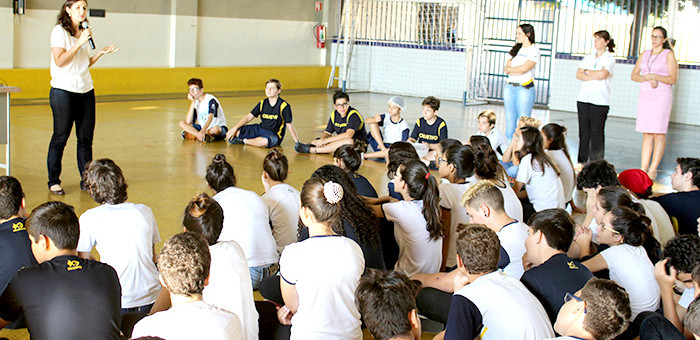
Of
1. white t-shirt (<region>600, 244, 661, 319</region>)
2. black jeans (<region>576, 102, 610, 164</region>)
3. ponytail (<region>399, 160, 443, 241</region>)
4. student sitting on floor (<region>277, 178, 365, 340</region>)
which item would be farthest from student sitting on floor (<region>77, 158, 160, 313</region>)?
black jeans (<region>576, 102, 610, 164</region>)

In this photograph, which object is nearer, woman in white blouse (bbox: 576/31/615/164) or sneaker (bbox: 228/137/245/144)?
woman in white blouse (bbox: 576/31/615/164)

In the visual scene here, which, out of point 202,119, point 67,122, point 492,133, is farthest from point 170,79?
point 492,133

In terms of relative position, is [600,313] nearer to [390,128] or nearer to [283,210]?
[283,210]

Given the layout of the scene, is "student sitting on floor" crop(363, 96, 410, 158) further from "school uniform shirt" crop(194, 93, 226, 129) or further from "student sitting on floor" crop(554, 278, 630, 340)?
"student sitting on floor" crop(554, 278, 630, 340)

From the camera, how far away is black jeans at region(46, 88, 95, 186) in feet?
17.3

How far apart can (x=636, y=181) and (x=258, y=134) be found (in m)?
4.43

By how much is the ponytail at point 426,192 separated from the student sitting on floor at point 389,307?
51.3 inches

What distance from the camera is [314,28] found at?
15.6 metres

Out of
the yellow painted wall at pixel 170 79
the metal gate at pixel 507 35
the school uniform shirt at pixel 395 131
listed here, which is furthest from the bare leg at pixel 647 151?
the yellow painted wall at pixel 170 79

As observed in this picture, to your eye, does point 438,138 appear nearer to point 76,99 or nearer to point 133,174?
point 133,174

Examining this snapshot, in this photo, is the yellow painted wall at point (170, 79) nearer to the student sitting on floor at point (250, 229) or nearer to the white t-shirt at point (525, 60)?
the white t-shirt at point (525, 60)

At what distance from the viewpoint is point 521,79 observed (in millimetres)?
7785

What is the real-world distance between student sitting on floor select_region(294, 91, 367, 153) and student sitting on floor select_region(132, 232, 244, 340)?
5.30 m

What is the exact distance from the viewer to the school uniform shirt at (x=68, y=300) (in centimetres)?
228
